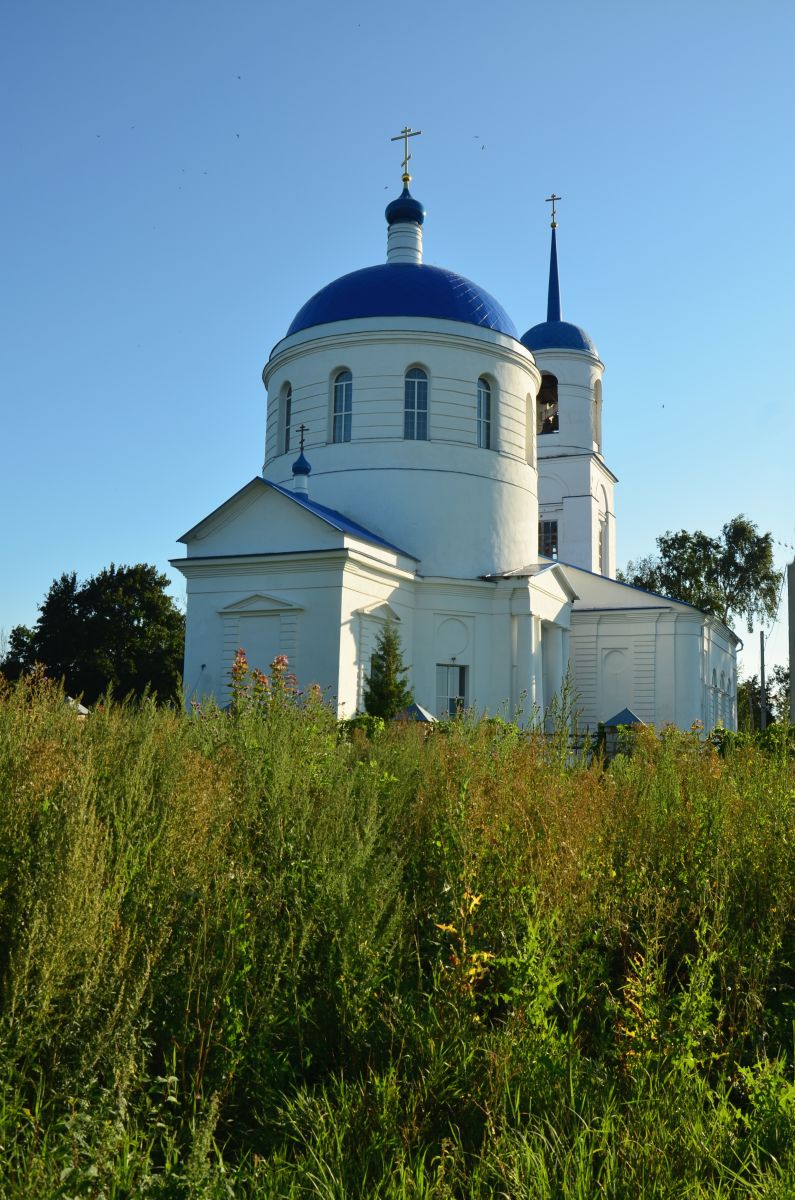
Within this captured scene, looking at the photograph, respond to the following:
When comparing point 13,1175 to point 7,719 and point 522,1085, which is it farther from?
point 7,719

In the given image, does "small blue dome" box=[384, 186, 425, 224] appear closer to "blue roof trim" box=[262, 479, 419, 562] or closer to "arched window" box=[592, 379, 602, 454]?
"blue roof trim" box=[262, 479, 419, 562]

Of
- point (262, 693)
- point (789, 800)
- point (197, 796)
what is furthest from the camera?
point (262, 693)

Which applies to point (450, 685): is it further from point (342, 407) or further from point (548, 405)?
point (548, 405)

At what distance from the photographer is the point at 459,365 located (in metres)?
27.1

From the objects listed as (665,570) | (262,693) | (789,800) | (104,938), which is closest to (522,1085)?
(104,938)

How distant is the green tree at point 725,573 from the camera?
5047 cm

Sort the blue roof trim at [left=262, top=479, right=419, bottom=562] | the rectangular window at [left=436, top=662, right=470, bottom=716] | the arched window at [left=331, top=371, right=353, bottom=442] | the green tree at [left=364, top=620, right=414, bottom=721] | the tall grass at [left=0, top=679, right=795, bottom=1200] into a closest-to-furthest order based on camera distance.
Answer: the tall grass at [left=0, top=679, right=795, bottom=1200] → the green tree at [left=364, top=620, right=414, bottom=721] → the blue roof trim at [left=262, top=479, right=419, bottom=562] → the rectangular window at [left=436, top=662, right=470, bottom=716] → the arched window at [left=331, top=371, right=353, bottom=442]

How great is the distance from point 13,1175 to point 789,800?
4666mm

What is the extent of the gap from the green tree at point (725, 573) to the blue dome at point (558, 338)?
16.2 metres

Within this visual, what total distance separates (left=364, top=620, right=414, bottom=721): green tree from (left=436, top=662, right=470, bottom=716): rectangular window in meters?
2.37

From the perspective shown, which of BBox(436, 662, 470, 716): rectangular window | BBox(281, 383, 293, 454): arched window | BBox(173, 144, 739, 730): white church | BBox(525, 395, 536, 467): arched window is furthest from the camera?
BBox(525, 395, 536, 467): arched window

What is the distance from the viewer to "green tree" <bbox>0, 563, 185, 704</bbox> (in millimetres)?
38219

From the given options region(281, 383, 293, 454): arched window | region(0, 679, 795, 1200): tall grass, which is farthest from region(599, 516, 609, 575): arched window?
region(0, 679, 795, 1200): tall grass

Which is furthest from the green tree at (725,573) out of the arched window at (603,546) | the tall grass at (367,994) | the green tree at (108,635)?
the tall grass at (367,994)
